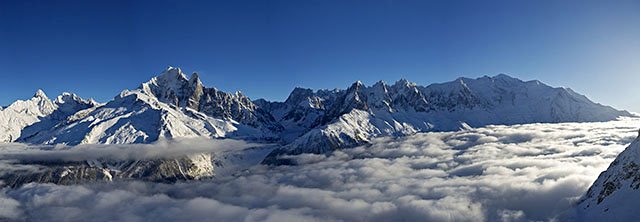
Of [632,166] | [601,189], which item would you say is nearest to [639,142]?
[632,166]

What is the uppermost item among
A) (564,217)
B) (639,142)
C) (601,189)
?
(639,142)

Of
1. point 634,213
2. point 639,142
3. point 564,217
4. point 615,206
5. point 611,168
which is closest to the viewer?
point 634,213

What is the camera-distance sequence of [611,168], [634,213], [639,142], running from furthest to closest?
[611,168] → [639,142] → [634,213]

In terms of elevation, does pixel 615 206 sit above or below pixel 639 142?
below

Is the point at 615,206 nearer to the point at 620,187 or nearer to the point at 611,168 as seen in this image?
the point at 620,187

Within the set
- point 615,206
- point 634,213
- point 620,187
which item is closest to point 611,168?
point 620,187

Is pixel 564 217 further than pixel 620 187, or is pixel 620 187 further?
pixel 564 217
